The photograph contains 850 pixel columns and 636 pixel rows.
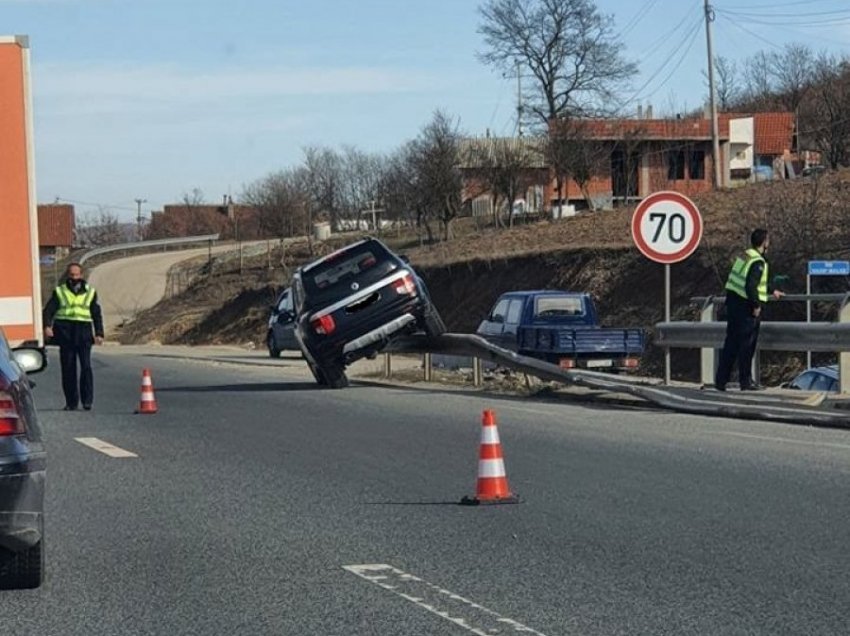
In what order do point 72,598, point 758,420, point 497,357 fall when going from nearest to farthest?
1. point 72,598
2. point 758,420
3. point 497,357

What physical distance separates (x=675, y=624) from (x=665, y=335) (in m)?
12.2

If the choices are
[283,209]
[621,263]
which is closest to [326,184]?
[283,209]

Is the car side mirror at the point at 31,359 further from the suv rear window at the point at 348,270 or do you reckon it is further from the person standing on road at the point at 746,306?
the suv rear window at the point at 348,270

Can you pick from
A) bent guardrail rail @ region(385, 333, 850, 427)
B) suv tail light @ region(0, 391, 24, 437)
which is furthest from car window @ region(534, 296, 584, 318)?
suv tail light @ region(0, 391, 24, 437)

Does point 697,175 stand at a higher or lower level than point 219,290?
higher

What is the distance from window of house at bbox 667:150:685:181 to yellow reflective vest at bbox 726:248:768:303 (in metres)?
46.7

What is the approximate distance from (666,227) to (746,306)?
1.77 metres

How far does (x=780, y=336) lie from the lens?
16.6m

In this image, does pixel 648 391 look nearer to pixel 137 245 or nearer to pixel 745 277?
pixel 745 277

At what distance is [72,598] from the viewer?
7062 millimetres

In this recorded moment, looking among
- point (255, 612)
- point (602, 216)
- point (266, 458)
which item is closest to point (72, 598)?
point (255, 612)

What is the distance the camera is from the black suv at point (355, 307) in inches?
817

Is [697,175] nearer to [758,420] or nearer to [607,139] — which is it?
[607,139]

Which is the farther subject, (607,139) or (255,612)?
(607,139)
